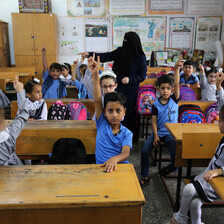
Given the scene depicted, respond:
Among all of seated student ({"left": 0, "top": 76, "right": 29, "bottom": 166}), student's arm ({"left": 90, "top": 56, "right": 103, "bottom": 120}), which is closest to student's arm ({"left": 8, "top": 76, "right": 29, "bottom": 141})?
seated student ({"left": 0, "top": 76, "right": 29, "bottom": 166})

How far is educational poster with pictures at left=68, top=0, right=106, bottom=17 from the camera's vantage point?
21.1 ft

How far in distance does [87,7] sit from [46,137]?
222 inches

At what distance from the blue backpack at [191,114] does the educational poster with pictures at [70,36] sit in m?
4.91

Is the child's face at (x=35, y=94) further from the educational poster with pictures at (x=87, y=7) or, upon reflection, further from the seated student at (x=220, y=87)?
the educational poster with pictures at (x=87, y=7)

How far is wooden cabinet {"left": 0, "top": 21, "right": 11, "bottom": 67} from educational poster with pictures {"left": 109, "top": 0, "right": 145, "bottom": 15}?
292cm

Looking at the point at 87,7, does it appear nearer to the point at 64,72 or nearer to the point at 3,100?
the point at 64,72

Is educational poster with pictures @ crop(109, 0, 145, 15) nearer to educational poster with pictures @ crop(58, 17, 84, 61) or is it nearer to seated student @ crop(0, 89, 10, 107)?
educational poster with pictures @ crop(58, 17, 84, 61)

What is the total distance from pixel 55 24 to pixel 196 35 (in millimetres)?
3906

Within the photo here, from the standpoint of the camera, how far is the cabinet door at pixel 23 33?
6.27 m

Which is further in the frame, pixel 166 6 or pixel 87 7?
pixel 87 7

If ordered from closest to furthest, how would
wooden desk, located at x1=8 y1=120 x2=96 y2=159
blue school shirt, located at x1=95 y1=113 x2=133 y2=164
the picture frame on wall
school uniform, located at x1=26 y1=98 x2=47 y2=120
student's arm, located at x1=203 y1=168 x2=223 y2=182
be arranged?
1. student's arm, located at x1=203 y1=168 x2=223 y2=182
2. blue school shirt, located at x1=95 y1=113 x2=133 y2=164
3. wooden desk, located at x1=8 y1=120 x2=96 y2=159
4. school uniform, located at x1=26 y1=98 x2=47 y2=120
5. the picture frame on wall

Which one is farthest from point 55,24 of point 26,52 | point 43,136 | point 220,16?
point 43,136

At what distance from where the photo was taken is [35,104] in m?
2.38

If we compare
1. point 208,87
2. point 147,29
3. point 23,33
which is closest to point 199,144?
point 208,87
